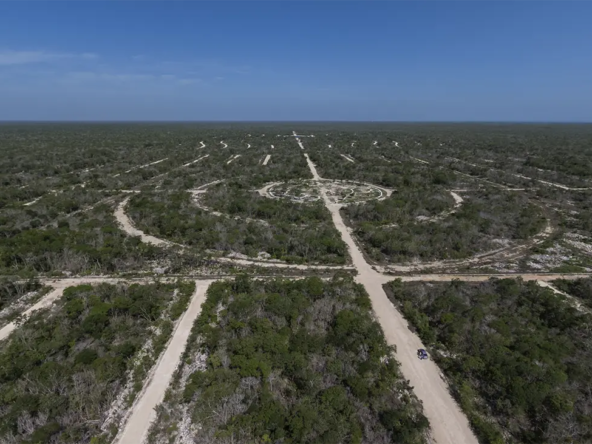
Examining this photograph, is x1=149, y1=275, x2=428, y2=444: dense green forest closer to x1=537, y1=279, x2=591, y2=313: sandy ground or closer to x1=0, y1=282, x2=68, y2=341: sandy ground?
x1=0, y1=282, x2=68, y2=341: sandy ground

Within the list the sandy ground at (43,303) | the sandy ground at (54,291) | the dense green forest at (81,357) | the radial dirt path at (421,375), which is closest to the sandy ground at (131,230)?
the sandy ground at (54,291)

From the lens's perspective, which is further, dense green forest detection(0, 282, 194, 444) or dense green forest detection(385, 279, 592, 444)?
dense green forest detection(385, 279, 592, 444)

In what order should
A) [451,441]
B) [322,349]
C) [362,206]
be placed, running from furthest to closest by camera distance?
[362,206] < [322,349] < [451,441]

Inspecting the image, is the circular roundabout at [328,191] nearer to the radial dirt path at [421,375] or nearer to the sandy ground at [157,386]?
the radial dirt path at [421,375]

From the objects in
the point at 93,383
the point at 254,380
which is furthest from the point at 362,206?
the point at 93,383

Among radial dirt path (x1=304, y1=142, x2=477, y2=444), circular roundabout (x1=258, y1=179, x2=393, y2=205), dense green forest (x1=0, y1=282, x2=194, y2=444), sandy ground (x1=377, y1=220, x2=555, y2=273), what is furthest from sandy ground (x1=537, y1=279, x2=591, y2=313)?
dense green forest (x1=0, y1=282, x2=194, y2=444)

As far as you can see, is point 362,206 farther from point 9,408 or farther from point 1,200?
point 1,200
